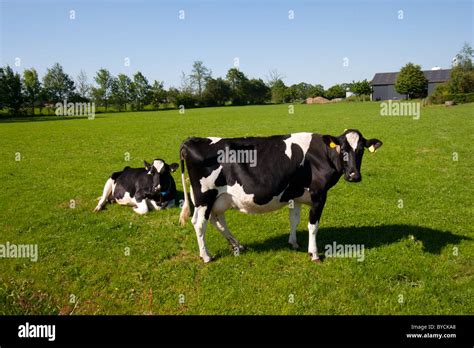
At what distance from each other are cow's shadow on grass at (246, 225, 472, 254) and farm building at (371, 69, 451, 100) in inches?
4307

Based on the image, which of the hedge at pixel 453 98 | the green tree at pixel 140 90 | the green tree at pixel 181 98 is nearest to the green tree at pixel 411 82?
the hedge at pixel 453 98

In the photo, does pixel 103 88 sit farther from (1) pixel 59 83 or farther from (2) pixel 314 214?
(2) pixel 314 214

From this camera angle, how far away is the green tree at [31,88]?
7782 cm

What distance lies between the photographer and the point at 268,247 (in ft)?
25.8

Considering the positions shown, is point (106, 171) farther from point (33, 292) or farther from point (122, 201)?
point (33, 292)

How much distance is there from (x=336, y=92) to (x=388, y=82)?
19.9m

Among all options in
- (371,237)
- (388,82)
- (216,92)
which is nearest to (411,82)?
(388,82)

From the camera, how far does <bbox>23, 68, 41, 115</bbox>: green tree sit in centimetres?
7782

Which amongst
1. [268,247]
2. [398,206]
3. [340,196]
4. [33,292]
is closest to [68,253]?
[33,292]

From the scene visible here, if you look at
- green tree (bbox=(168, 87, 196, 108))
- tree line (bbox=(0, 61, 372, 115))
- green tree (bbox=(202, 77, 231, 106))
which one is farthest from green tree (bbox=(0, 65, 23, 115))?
green tree (bbox=(202, 77, 231, 106))

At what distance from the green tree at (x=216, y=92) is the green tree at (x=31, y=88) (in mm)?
42812

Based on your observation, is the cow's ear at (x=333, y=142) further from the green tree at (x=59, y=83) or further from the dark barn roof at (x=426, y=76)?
the dark barn roof at (x=426, y=76)

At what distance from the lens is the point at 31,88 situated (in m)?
78.8
